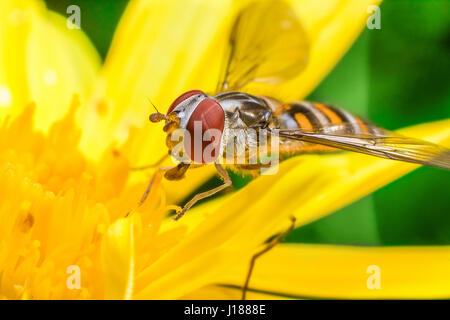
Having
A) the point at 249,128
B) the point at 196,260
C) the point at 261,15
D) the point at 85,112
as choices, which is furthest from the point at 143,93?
the point at 196,260

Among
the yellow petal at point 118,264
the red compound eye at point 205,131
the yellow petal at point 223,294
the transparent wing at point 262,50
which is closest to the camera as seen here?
the yellow petal at point 118,264

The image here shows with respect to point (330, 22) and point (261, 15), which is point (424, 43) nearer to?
point (330, 22)

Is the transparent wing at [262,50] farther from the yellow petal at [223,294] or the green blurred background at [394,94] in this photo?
the yellow petal at [223,294]

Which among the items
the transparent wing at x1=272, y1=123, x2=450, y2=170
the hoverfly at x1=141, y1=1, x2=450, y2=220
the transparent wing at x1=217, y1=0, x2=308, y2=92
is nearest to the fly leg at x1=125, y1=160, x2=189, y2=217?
the hoverfly at x1=141, y1=1, x2=450, y2=220

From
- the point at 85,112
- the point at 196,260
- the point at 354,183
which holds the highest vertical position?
the point at 85,112

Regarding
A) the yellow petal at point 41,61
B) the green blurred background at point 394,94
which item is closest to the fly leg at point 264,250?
the green blurred background at point 394,94

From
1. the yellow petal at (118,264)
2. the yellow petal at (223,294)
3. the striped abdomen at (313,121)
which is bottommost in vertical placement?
the yellow petal at (118,264)

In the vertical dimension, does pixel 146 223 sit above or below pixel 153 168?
below
